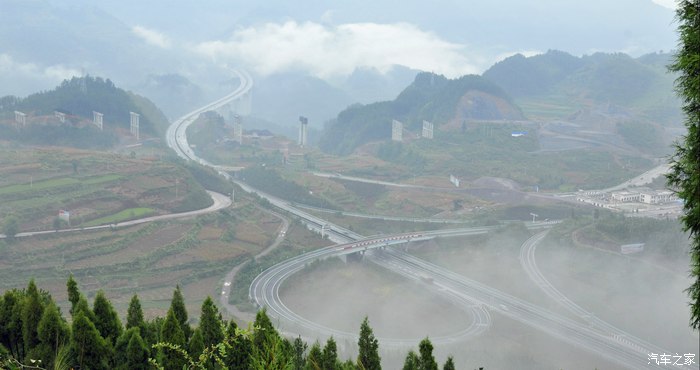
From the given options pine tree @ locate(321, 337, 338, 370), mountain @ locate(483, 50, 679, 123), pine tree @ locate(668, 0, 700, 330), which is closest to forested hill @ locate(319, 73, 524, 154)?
mountain @ locate(483, 50, 679, 123)

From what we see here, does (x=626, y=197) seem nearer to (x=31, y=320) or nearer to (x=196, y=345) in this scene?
(x=196, y=345)

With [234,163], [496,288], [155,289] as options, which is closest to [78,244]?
[155,289]

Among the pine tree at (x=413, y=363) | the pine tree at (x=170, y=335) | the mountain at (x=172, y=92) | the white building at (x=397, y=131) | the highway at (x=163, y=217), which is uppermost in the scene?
the mountain at (x=172, y=92)

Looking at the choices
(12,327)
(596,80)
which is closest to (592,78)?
(596,80)

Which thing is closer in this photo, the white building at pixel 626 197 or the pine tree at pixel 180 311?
the pine tree at pixel 180 311

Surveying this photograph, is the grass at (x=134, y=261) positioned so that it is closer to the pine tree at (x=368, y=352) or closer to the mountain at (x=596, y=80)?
the pine tree at (x=368, y=352)

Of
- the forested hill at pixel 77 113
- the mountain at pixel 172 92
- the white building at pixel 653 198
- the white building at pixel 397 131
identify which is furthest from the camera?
the mountain at pixel 172 92

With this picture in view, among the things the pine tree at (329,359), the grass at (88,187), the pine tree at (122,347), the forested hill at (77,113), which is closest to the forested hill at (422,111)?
the forested hill at (77,113)
